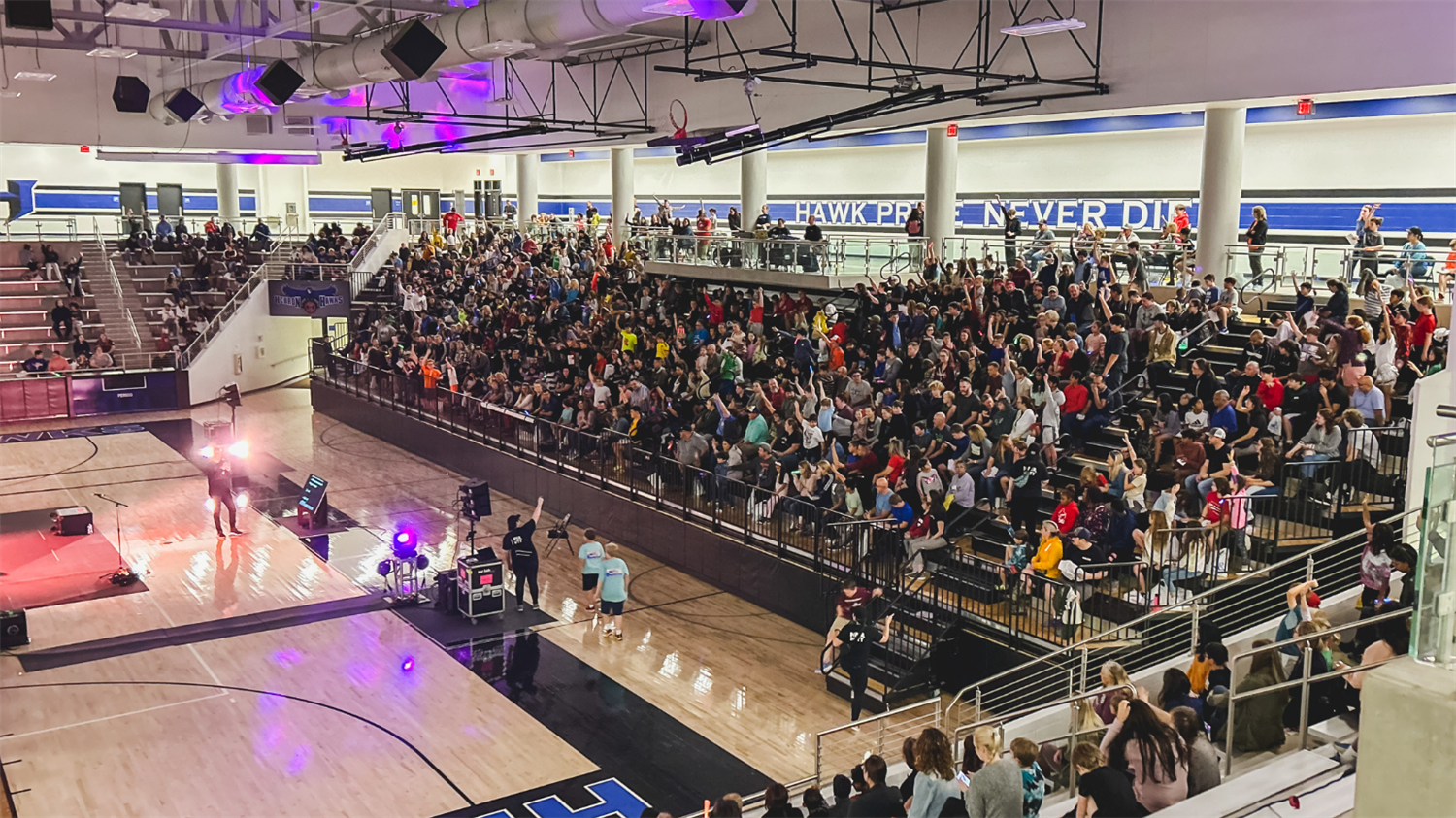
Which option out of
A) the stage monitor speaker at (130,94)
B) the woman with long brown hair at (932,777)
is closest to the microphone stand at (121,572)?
the stage monitor speaker at (130,94)

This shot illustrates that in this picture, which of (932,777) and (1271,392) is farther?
(1271,392)

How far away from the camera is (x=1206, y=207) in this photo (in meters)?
19.9

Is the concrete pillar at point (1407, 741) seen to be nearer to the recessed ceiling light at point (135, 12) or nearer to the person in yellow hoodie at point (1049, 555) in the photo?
the person in yellow hoodie at point (1049, 555)

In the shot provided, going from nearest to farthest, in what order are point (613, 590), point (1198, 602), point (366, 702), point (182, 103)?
1. point (1198, 602)
2. point (366, 702)
3. point (613, 590)
4. point (182, 103)

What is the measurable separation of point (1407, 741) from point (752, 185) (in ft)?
86.6

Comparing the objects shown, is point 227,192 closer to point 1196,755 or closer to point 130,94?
point 130,94

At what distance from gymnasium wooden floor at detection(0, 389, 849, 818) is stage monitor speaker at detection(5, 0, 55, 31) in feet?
23.2

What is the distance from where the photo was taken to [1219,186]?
19.7 metres

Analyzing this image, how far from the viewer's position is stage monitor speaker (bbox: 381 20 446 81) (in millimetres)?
17375

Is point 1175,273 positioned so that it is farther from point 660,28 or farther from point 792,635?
point 660,28

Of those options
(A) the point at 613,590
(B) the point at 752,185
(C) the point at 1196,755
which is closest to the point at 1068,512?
(A) the point at 613,590

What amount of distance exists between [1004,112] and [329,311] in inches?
807

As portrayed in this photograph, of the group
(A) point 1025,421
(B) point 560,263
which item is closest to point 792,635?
(A) point 1025,421

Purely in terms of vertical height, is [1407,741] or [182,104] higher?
[182,104]
